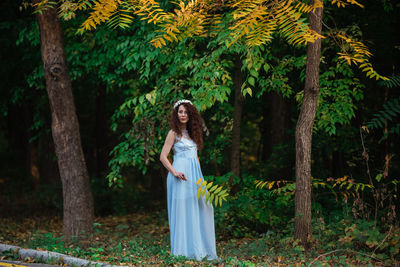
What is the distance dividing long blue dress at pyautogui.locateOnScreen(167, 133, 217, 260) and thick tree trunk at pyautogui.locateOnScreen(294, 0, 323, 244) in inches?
57.2

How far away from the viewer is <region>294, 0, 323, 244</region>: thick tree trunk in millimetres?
6332

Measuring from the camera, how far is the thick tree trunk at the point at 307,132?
6332 millimetres

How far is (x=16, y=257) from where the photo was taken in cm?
608

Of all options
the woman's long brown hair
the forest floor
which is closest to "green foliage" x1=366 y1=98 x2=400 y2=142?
the forest floor

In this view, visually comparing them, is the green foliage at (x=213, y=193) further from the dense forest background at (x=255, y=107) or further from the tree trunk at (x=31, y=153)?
the tree trunk at (x=31, y=153)

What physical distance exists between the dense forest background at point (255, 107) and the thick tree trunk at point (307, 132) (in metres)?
0.42

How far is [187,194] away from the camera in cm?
646

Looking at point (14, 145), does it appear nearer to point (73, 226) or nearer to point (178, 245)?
point (73, 226)

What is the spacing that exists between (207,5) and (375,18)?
5.72 metres

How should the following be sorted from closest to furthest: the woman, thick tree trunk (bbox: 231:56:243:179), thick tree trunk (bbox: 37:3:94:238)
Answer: the woman < thick tree trunk (bbox: 37:3:94:238) < thick tree trunk (bbox: 231:56:243:179)

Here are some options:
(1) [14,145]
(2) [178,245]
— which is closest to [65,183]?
(2) [178,245]

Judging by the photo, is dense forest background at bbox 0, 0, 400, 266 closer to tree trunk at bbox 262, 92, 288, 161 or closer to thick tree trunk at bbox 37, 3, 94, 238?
tree trunk at bbox 262, 92, 288, 161

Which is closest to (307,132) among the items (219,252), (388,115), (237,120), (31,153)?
(388,115)

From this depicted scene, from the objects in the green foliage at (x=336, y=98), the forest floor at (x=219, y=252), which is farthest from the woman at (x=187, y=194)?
the green foliage at (x=336, y=98)
